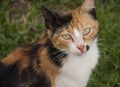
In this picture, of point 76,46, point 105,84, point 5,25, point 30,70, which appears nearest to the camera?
point 76,46

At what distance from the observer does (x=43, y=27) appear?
4.82 meters

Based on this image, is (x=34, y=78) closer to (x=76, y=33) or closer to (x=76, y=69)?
(x=76, y=69)

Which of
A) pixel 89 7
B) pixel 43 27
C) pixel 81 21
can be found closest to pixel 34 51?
pixel 81 21

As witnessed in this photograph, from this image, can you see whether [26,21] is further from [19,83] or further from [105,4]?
[19,83]

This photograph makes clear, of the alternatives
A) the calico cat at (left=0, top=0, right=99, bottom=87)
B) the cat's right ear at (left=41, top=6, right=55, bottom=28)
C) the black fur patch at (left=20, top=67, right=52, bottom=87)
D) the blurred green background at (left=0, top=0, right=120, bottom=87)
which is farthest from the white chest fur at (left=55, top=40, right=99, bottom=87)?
the blurred green background at (left=0, top=0, right=120, bottom=87)

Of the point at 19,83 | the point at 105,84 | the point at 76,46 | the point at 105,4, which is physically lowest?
the point at 105,84

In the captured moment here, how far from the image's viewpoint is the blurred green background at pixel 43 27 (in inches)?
172

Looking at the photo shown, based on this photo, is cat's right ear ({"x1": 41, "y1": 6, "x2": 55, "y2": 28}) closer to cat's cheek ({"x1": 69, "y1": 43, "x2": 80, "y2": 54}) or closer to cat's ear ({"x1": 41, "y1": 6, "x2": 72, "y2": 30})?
cat's ear ({"x1": 41, "y1": 6, "x2": 72, "y2": 30})

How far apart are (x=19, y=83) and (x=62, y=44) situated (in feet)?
1.79

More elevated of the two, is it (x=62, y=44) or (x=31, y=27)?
(x=62, y=44)

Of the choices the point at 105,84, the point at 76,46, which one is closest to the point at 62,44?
the point at 76,46

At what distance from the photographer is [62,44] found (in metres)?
3.26

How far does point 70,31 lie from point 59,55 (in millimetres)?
233

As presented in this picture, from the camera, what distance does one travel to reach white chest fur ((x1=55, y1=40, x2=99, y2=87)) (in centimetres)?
339
